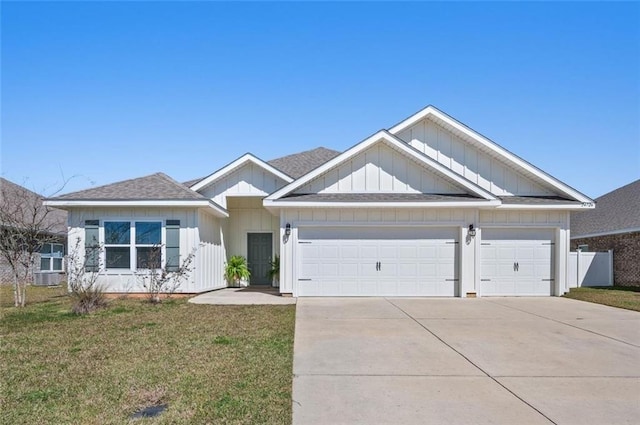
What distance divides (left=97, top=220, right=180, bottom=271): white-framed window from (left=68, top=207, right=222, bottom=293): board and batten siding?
0.52 feet

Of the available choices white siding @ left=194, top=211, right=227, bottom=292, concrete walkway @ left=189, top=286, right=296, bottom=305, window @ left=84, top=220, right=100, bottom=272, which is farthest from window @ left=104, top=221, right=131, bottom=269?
concrete walkway @ left=189, top=286, right=296, bottom=305

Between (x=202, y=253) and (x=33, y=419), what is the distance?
11357mm

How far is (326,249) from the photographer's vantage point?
14.3 m

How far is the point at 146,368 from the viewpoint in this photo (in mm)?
5977

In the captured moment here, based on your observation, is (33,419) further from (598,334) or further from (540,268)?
(540,268)

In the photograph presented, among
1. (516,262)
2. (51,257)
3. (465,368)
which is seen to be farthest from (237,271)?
(465,368)

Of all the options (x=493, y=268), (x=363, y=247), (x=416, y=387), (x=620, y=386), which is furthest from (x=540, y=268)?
(x=416, y=387)

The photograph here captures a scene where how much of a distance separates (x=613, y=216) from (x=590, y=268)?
13.4 ft

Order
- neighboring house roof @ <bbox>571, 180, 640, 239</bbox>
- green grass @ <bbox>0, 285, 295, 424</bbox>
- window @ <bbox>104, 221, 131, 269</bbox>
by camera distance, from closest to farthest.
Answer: green grass @ <bbox>0, 285, 295, 424</bbox>, window @ <bbox>104, 221, 131, 269</bbox>, neighboring house roof @ <bbox>571, 180, 640, 239</bbox>

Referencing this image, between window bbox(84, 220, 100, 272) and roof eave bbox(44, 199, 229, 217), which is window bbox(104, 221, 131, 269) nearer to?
window bbox(84, 220, 100, 272)

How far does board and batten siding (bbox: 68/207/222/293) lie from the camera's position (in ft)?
48.7

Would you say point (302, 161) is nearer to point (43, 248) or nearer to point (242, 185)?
point (242, 185)

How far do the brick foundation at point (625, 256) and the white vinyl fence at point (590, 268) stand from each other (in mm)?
263

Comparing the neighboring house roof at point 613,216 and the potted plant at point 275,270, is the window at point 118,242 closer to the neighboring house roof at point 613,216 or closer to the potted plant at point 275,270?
the potted plant at point 275,270
